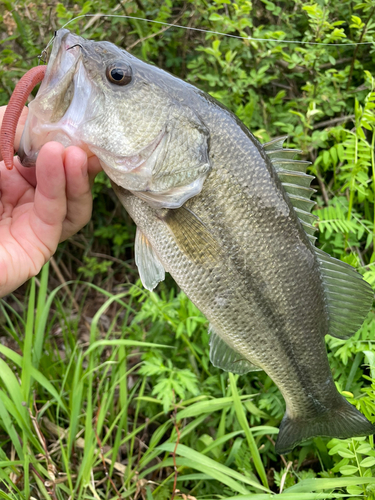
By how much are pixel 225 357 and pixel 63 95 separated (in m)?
1.11

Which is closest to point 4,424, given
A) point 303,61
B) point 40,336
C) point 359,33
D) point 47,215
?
point 40,336

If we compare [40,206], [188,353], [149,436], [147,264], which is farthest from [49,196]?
[149,436]

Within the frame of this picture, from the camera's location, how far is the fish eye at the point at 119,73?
1400 mm

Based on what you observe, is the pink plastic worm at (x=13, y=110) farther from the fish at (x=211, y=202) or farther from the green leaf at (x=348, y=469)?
the green leaf at (x=348, y=469)

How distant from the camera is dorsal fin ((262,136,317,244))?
1.55 meters

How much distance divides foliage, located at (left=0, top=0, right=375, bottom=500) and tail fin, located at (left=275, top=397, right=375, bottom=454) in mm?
86

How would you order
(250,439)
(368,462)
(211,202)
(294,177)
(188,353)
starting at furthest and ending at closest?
(188,353) → (250,439) → (368,462) → (294,177) → (211,202)

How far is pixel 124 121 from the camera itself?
4.64 ft

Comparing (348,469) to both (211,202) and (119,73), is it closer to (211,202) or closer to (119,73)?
(211,202)

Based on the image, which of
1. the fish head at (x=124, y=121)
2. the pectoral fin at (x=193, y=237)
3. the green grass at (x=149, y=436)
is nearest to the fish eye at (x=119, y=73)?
the fish head at (x=124, y=121)

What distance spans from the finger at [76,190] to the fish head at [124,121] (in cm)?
4

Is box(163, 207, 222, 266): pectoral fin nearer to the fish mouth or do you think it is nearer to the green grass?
the fish mouth

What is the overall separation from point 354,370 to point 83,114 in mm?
1758

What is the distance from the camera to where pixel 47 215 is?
1642 mm
